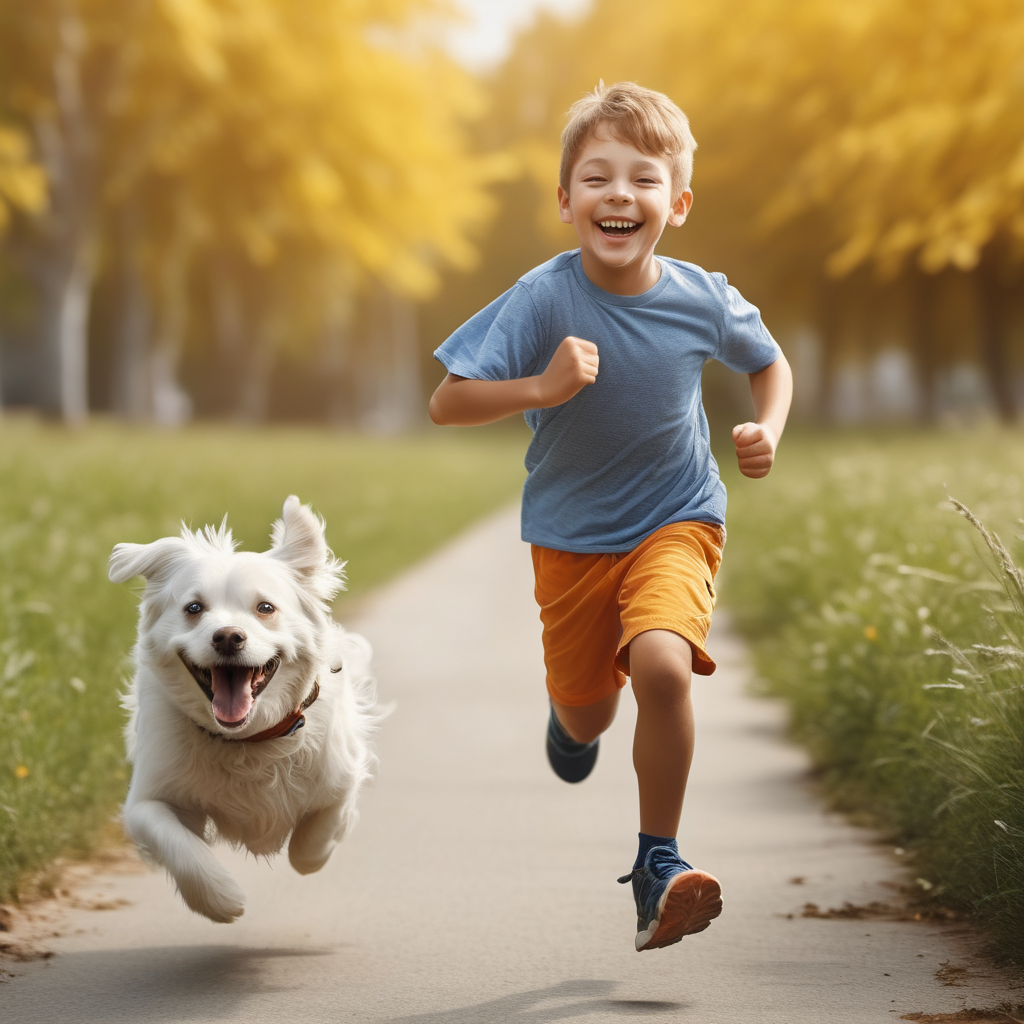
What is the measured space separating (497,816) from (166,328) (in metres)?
31.0

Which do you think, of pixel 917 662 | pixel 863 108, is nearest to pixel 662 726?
pixel 917 662

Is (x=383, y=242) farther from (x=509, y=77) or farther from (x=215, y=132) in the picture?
(x=509, y=77)

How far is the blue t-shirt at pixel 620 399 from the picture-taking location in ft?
13.1

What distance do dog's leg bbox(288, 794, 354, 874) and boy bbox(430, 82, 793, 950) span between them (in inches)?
30.2

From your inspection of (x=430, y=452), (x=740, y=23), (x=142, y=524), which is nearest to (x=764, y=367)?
(x=142, y=524)

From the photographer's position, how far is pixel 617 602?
409 cm

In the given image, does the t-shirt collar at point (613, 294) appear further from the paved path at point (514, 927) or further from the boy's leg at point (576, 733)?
the paved path at point (514, 927)

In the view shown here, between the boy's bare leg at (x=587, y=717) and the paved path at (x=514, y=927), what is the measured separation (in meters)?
0.50

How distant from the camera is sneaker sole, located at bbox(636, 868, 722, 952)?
3439 millimetres

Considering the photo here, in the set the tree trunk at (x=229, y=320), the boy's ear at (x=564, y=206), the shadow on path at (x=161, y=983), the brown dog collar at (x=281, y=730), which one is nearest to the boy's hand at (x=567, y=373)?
the boy's ear at (x=564, y=206)

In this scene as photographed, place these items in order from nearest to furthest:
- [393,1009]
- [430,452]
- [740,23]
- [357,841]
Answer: [393,1009] → [357,841] → [740,23] → [430,452]

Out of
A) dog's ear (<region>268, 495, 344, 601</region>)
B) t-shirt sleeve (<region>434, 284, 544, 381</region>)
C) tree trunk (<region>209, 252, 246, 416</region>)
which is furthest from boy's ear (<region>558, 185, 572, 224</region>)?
tree trunk (<region>209, 252, 246, 416</region>)

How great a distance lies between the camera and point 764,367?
4324 millimetres

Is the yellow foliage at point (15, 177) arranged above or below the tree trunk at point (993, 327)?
below
